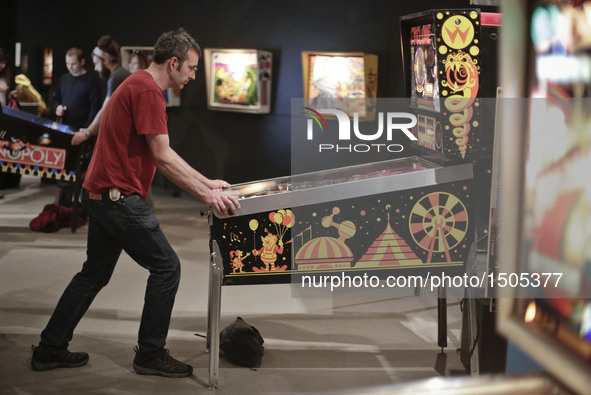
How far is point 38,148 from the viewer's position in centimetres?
637

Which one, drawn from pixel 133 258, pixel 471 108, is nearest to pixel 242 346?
pixel 133 258

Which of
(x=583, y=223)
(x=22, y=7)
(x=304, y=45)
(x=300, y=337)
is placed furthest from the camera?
(x=22, y=7)

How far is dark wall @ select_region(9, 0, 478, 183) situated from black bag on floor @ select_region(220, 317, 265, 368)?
11.7 feet

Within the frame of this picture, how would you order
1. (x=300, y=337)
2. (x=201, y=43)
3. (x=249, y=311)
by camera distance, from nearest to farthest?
(x=300, y=337), (x=249, y=311), (x=201, y=43)

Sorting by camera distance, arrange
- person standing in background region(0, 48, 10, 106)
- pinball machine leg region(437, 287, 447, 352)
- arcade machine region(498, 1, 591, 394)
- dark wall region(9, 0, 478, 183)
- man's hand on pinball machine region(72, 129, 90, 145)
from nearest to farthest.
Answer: arcade machine region(498, 1, 591, 394) < pinball machine leg region(437, 287, 447, 352) < man's hand on pinball machine region(72, 129, 90, 145) < dark wall region(9, 0, 478, 183) < person standing in background region(0, 48, 10, 106)

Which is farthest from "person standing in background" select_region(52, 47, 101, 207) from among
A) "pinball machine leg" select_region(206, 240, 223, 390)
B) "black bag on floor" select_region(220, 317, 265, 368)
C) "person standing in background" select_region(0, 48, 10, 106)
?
"pinball machine leg" select_region(206, 240, 223, 390)

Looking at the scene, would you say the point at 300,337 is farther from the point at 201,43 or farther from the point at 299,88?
the point at 201,43

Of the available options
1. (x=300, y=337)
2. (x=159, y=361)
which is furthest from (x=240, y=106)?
(x=159, y=361)

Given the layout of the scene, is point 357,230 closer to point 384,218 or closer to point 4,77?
point 384,218

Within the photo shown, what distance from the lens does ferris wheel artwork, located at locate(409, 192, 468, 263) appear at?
351 centimetres

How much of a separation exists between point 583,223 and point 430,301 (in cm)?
372

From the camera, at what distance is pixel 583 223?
1196 mm

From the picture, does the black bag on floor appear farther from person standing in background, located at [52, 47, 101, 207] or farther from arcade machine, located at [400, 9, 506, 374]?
person standing in background, located at [52, 47, 101, 207]

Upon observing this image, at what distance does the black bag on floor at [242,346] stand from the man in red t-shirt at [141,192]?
302 mm
